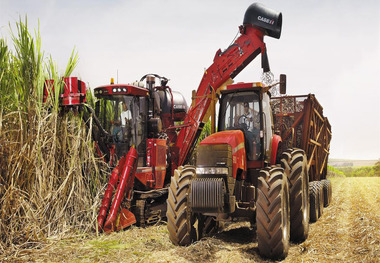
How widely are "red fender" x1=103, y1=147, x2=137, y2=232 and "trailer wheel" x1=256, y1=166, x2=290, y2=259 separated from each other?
2.62 meters

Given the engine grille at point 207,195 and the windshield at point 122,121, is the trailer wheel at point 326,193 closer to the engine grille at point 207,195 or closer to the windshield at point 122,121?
the windshield at point 122,121

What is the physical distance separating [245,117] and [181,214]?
1.93 metres

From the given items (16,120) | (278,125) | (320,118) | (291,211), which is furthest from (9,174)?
(320,118)

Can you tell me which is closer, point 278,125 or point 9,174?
point 9,174

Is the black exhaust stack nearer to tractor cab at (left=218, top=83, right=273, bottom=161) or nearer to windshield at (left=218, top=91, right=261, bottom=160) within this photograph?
tractor cab at (left=218, top=83, right=273, bottom=161)

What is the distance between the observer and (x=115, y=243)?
588 centimetres

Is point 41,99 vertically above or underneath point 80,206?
above

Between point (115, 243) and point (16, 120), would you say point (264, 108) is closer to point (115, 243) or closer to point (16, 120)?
point (115, 243)

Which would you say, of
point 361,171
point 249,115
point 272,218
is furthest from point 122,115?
point 361,171

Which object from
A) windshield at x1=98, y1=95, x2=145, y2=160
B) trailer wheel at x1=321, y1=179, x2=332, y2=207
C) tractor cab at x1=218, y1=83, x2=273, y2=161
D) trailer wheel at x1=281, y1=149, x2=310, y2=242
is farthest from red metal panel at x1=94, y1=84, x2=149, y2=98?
trailer wheel at x1=321, y1=179, x2=332, y2=207

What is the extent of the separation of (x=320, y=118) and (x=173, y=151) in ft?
14.6

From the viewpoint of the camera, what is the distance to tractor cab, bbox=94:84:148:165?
7.84 meters

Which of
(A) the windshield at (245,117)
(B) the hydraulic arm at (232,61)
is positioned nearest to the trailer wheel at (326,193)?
(B) the hydraulic arm at (232,61)

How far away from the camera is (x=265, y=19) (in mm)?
8758
